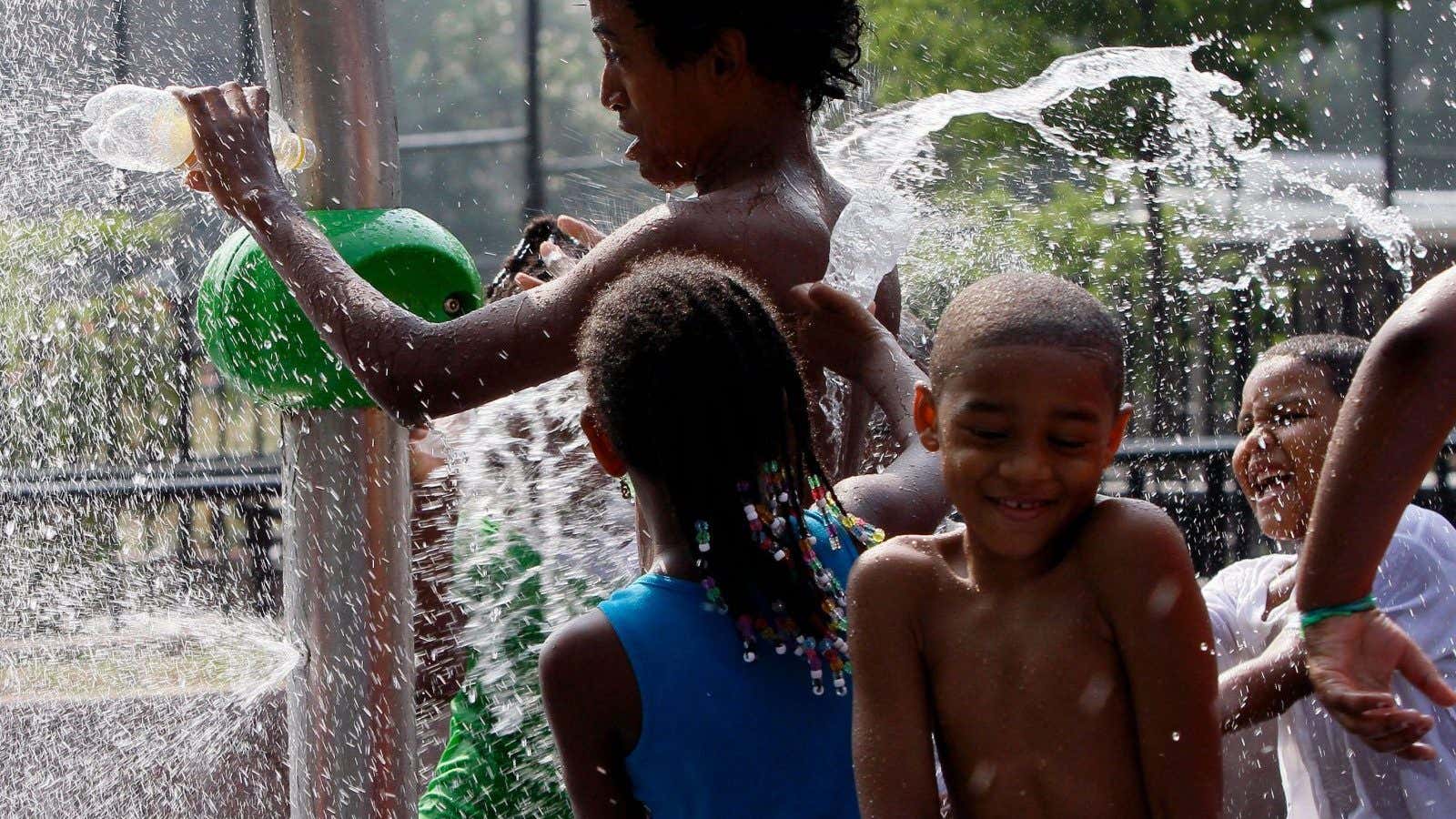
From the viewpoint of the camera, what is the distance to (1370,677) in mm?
1885

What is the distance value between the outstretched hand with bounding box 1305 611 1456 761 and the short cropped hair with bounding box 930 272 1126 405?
0.44 m

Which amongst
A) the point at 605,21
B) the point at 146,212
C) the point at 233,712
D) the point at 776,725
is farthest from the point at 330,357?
the point at 146,212

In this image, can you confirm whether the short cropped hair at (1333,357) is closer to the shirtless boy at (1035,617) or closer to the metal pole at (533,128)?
the shirtless boy at (1035,617)

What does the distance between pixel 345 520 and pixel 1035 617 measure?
1328 mm

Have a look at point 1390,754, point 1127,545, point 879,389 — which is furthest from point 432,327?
point 1390,754

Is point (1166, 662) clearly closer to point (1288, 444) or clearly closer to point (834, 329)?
point (834, 329)

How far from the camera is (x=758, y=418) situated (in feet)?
6.24

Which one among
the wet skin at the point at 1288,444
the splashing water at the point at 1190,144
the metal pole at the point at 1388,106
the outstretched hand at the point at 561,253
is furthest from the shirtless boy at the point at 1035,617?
the metal pole at the point at 1388,106

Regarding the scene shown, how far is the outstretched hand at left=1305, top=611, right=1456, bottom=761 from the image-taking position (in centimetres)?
182

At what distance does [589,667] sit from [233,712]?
3.84 m

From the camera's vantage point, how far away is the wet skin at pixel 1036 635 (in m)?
1.70

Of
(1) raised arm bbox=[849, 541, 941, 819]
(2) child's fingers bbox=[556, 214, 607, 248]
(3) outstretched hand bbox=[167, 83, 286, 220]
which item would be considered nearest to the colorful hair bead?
(1) raised arm bbox=[849, 541, 941, 819]

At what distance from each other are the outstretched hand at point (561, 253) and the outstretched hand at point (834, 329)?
35 centimetres

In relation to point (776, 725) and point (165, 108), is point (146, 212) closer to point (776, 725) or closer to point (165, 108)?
point (165, 108)
